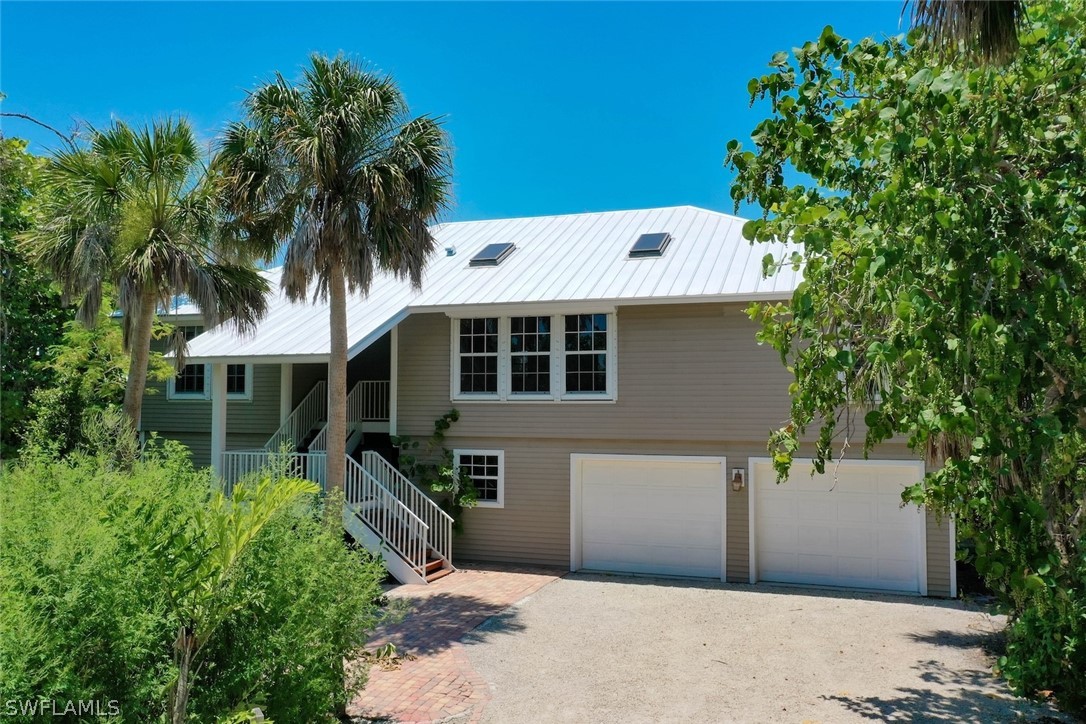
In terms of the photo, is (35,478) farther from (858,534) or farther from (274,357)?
(858,534)

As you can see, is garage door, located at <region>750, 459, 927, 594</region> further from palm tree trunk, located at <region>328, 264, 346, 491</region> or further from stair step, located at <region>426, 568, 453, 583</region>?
palm tree trunk, located at <region>328, 264, 346, 491</region>

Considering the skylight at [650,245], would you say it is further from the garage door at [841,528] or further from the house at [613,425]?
the garage door at [841,528]

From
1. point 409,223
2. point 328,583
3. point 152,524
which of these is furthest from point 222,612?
point 409,223

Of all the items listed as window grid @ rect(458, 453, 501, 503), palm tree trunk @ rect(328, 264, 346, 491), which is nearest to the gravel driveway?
window grid @ rect(458, 453, 501, 503)

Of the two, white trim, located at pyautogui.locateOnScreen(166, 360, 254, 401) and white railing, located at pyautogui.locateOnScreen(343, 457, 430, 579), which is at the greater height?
white trim, located at pyautogui.locateOnScreen(166, 360, 254, 401)

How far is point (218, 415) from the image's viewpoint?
547 inches

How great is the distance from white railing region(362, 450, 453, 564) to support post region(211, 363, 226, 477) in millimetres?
2704

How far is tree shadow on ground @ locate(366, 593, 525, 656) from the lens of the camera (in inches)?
356

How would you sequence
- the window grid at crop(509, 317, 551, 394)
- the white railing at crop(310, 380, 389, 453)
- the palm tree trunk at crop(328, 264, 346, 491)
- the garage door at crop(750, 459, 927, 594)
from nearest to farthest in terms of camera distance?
1. the palm tree trunk at crop(328, 264, 346, 491)
2. the garage door at crop(750, 459, 927, 594)
3. the window grid at crop(509, 317, 551, 394)
4. the white railing at crop(310, 380, 389, 453)

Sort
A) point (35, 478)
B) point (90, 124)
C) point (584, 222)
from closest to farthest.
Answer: point (35, 478) → point (90, 124) → point (584, 222)

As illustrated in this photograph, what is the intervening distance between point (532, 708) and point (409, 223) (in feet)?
22.0

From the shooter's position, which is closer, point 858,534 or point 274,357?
point 858,534

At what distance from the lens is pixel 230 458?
45.4ft

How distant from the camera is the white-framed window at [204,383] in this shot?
16672mm
